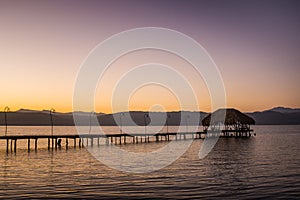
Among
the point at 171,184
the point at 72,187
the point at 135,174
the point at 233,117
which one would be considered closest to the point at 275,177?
the point at 171,184

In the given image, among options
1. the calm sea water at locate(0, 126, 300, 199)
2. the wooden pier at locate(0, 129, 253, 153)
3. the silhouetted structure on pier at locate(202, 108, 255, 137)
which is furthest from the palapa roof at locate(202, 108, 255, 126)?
the calm sea water at locate(0, 126, 300, 199)

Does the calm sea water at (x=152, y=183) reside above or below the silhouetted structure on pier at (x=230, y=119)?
below

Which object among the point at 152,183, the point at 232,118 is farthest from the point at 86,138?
the point at 152,183

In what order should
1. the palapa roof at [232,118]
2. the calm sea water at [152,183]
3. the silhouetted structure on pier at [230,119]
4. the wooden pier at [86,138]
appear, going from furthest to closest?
the silhouetted structure on pier at [230,119]
the palapa roof at [232,118]
the wooden pier at [86,138]
the calm sea water at [152,183]

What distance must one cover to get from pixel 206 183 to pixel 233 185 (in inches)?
78.5

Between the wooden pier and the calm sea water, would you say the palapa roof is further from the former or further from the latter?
the calm sea water

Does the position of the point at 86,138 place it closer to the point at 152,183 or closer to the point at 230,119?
the point at 230,119

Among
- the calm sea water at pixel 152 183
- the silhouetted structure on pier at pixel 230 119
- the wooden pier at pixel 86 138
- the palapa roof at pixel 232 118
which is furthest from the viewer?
the silhouetted structure on pier at pixel 230 119

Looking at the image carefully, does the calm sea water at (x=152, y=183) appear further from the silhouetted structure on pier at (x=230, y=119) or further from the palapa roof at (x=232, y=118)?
the silhouetted structure on pier at (x=230, y=119)

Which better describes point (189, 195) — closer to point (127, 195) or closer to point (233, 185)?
point (127, 195)

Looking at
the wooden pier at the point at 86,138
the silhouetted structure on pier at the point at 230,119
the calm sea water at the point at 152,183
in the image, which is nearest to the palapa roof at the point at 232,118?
the silhouetted structure on pier at the point at 230,119

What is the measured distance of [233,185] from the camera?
27297 millimetres

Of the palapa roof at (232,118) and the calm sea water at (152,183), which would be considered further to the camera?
the palapa roof at (232,118)

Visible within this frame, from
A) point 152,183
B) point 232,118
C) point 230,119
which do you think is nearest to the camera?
point 152,183
